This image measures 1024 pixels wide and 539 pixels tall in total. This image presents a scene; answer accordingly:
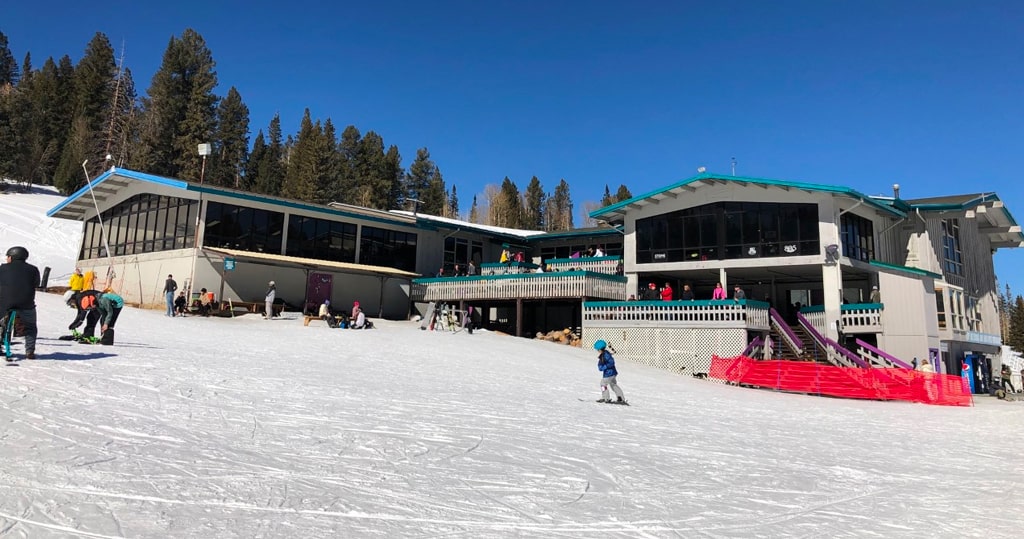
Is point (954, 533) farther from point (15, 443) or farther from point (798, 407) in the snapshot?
point (798, 407)

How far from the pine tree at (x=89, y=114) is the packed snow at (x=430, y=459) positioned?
192 feet

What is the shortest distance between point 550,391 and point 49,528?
9.70m

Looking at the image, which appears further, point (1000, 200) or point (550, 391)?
point (1000, 200)

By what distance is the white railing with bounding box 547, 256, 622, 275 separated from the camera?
100ft

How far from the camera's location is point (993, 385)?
1207 inches

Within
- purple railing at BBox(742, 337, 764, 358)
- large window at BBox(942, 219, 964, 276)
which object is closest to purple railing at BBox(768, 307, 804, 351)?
purple railing at BBox(742, 337, 764, 358)

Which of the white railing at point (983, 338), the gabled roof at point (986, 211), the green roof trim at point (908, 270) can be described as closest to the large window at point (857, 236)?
the green roof trim at point (908, 270)

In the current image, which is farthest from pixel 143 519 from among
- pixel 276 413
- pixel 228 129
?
pixel 228 129

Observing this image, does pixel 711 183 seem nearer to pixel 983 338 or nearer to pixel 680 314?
pixel 680 314

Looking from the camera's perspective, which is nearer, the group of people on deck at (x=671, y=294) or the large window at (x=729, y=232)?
the group of people on deck at (x=671, y=294)

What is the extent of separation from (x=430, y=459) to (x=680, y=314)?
18307 mm

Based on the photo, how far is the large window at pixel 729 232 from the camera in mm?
25172

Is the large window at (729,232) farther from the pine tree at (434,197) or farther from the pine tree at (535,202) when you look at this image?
the pine tree at (535,202)

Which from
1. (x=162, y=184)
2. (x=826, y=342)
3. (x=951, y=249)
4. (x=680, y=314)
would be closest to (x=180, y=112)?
(x=162, y=184)
